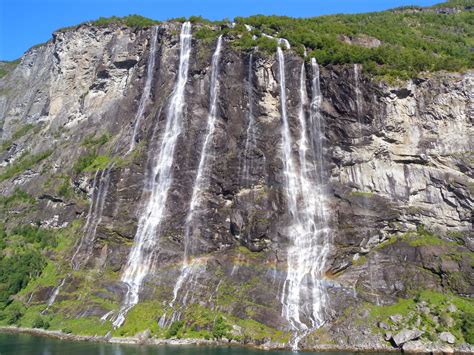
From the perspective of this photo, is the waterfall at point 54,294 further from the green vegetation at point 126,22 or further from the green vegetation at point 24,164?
the green vegetation at point 126,22

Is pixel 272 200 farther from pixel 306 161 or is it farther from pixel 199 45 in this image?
pixel 199 45

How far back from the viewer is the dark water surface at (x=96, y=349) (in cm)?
3834

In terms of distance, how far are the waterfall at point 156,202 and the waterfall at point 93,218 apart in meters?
5.36

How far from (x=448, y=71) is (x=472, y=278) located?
78.8 feet

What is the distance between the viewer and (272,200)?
5384cm

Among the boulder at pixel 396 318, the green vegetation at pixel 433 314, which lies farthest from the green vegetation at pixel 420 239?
the boulder at pixel 396 318

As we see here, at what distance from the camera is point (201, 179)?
2226 inches

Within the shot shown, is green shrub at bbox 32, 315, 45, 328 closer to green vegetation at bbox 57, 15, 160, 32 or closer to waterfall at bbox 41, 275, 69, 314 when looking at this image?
waterfall at bbox 41, 275, 69, 314

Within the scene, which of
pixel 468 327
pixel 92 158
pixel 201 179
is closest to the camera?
pixel 468 327

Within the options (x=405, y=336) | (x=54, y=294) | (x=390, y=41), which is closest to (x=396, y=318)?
(x=405, y=336)

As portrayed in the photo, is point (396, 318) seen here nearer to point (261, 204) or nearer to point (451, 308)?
point (451, 308)

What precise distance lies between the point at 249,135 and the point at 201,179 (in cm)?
777

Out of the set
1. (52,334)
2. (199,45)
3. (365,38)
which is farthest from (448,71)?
(52,334)

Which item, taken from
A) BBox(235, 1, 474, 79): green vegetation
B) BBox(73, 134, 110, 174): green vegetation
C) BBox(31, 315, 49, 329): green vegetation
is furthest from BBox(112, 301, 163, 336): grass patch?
BBox(235, 1, 474, 79): green vegetation
